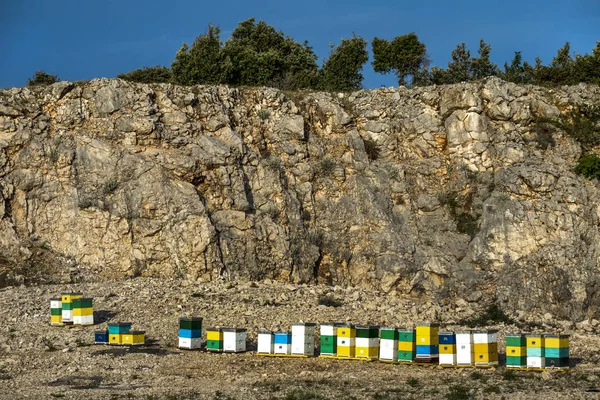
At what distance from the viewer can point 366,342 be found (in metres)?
25.2

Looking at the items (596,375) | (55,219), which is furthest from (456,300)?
(55,219)

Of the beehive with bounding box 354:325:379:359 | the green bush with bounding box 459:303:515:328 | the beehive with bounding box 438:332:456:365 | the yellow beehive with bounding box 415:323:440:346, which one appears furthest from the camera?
the green bush with bounding box 459:303:515:328

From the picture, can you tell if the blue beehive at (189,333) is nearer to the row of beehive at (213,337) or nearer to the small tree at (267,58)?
the row of beehive at (213,337)

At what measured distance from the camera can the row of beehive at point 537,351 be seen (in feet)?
78.4

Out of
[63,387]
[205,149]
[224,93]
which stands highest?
[224,93]

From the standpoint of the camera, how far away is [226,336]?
2572 cm

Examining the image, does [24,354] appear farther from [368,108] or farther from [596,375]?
[368,108]

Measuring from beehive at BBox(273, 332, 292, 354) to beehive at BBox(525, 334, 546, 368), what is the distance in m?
6.20

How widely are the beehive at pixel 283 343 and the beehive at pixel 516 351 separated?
18.8ft

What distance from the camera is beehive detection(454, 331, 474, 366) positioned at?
2425cm

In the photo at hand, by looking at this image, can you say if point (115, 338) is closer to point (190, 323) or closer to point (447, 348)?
point (190, 323)

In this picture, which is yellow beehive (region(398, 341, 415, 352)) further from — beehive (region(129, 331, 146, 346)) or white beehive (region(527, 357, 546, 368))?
beehive (region(129, 331, 146, 346))

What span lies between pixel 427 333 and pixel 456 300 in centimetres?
1059

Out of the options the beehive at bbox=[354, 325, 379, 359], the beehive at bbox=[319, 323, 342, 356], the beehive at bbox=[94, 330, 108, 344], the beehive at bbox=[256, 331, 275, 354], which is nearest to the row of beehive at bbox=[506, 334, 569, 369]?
the beehive at bbox=[354, 325, 379, 359]
